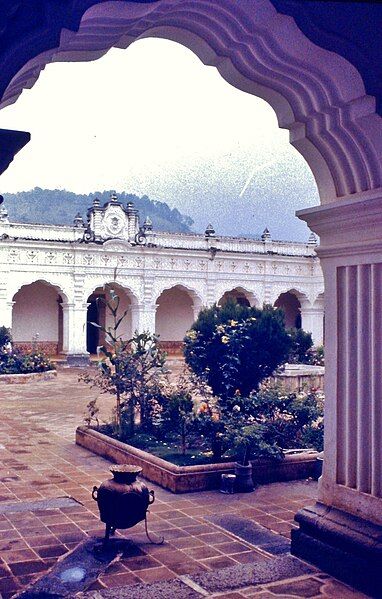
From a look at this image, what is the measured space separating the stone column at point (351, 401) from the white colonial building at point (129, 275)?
18.2 metres

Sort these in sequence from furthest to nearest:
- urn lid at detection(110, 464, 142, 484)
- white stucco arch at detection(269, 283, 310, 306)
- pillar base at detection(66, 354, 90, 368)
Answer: white stucco arch at detection(269, 283, 310, 306), pillar base at detection(66, 354, 90, 368), urn lid at detection(110, 464, 142, 484)

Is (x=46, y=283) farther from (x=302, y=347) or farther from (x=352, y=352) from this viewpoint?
(x=352, y=352)

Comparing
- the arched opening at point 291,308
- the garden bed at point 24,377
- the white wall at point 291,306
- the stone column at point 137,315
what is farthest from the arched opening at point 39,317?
the white wall at point 291,306

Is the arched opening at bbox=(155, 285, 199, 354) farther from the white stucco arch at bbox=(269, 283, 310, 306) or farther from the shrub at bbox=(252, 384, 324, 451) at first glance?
the shrub at bbox=(252, 384, 324, 451)

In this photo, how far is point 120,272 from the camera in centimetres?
2598

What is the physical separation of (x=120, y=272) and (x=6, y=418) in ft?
46.3

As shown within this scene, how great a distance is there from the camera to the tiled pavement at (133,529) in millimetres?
4754

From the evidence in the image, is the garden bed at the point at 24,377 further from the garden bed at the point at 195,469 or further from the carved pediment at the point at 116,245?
the garden bed at the point at 195,469

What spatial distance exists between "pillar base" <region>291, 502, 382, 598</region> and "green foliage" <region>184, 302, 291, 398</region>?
13.3ft

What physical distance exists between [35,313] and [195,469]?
20.8m

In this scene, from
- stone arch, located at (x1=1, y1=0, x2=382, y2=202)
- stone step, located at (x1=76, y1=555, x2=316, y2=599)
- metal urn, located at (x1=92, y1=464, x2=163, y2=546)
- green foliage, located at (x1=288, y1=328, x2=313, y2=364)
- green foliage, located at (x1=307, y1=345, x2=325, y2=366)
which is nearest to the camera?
stone arch, located at (x1=1, y1=0, x2=382, y2=202)

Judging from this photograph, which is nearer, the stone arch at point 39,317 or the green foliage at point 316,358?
the green foliage at point 316,358

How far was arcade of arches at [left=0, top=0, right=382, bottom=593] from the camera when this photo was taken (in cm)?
434

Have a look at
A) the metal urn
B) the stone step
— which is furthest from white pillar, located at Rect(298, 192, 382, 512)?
the metal urn
